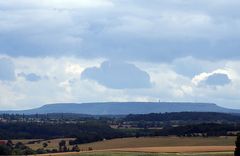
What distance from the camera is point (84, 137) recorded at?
567ft

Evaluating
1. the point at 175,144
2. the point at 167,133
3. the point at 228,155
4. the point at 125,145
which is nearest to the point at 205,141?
the point at 175,144

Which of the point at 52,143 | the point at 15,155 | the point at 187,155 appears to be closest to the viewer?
the point at 187,155

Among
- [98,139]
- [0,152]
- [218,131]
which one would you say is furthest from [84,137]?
[0,152]

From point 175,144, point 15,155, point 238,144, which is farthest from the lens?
point 175,144

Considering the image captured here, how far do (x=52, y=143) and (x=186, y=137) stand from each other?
3520cm

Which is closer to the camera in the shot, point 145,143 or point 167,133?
point 145,143

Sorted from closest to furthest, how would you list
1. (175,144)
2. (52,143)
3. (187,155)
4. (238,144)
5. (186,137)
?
(238,144), (187,155), (175,144), (186,137), (52,143)

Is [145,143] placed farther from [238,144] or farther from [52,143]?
[238,144]

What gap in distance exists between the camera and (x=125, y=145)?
136 metres

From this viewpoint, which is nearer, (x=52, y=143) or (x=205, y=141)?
(x=205, y=141)

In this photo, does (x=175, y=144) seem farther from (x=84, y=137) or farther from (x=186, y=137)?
(x=84, y=137)

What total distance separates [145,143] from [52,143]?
110 feet

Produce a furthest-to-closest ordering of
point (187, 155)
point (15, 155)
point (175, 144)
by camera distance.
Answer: point (175, 144), point (15, 155), point (187, 155)

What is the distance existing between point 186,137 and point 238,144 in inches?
2592
